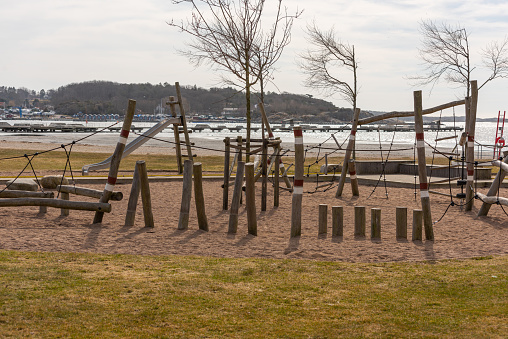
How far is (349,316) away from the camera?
557 cm

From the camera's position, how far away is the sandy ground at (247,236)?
8607 millimetres

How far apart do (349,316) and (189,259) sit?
289cm

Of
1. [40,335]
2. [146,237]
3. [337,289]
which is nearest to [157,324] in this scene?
[40,335]

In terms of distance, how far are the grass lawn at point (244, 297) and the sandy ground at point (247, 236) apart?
708 mm

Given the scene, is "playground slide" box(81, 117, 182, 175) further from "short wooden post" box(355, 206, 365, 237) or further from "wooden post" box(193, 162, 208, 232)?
"short wooden post" box(355, 206, 365, 237)

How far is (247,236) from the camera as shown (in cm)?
1015

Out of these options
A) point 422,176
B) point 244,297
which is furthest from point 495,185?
point 244,297

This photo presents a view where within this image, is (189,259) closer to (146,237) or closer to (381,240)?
(146,237)

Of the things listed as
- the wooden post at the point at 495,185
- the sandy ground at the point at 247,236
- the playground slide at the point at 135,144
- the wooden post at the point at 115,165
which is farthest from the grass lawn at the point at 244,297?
the playground slide at the point at 135,144

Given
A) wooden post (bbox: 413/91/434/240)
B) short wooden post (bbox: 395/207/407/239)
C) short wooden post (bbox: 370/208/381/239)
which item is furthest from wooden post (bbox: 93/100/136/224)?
wooden post (bbox: 413/91/434/240)

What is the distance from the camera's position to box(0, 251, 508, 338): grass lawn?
5188 mm

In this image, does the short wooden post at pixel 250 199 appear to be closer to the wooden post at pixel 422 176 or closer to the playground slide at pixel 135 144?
the wooden post at pixel 422 176

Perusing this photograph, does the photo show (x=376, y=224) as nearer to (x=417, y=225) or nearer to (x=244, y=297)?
(x=417, y=225)

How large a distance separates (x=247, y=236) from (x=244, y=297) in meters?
4.01
